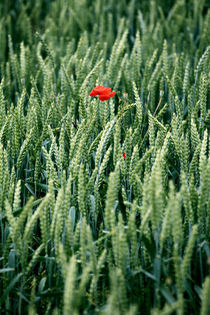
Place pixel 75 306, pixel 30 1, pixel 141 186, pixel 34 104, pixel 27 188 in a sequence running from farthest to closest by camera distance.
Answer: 1. pixel 30 1
2. pixel 34 104
3. pixel 27 188
4. pixel 141 186
5. pixel 75 306

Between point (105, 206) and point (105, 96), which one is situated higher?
point (105, 96)

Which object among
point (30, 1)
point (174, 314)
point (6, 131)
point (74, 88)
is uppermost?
point (30, 1)

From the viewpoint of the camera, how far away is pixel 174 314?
89 cm

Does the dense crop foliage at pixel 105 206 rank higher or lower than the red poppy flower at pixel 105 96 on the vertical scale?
lower

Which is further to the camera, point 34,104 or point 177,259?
point 34,104

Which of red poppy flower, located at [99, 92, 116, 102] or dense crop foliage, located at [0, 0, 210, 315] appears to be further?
red poppy flower, located at [99, 92, 116, 102]

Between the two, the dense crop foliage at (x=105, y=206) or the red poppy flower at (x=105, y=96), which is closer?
the dense crop foliage at (x=105, y=206)

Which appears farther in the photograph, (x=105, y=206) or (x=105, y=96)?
A: (x=105, y=96)

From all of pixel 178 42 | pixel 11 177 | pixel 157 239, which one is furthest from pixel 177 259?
pixel 178 42

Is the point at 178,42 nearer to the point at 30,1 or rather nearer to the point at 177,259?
the point at 30,1

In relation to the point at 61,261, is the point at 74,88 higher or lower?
higher

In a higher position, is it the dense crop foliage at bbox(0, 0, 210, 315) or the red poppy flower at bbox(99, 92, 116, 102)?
the red poppy flower at bbox(99, 92, 116, 102)

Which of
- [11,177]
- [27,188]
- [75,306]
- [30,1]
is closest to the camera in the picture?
[75,306]

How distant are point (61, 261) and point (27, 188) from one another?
1.48ft
